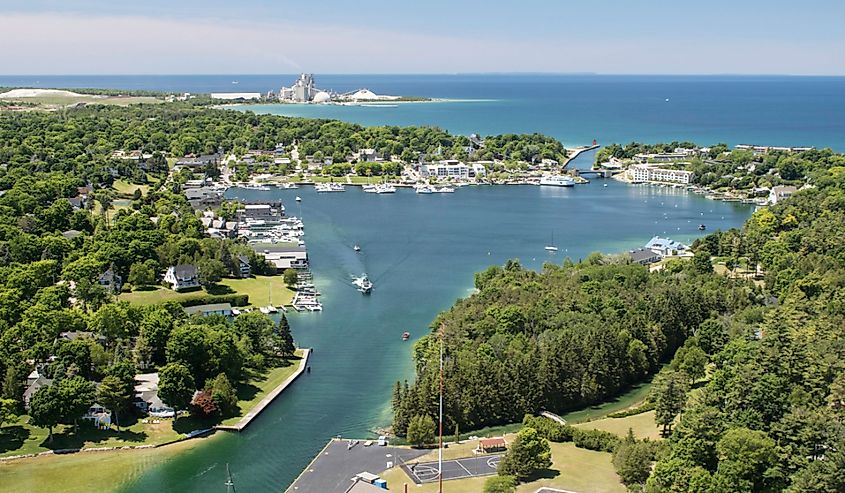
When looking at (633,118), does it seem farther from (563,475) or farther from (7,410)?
(7,410)

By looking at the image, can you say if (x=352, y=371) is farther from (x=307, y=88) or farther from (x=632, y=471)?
(x=307, y=88)

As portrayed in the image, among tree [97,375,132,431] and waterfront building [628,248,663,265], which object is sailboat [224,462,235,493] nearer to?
tree [97,375,132,431]

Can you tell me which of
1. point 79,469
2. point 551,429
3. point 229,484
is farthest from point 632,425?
point 79,469

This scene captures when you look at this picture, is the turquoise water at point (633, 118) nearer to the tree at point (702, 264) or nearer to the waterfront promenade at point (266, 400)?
the tree at point (702, 264)

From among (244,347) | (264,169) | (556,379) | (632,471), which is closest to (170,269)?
(244,347)

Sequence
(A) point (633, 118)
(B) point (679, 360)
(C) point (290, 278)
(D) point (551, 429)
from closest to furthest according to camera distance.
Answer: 1. (D) point (551, 429)
2. (B) point (679, 360)
3. (C) point (290, 278)
4. (A) point (633, 118)

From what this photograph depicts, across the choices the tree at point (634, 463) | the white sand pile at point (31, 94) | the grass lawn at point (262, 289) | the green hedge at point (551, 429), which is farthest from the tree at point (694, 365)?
the white sand pile at point (31, 94)

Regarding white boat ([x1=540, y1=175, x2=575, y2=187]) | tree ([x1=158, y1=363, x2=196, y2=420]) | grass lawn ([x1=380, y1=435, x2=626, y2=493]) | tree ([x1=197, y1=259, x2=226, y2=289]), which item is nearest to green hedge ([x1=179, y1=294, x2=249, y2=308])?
tree ([x1=197, y1=259, x2=226, y2=289])
